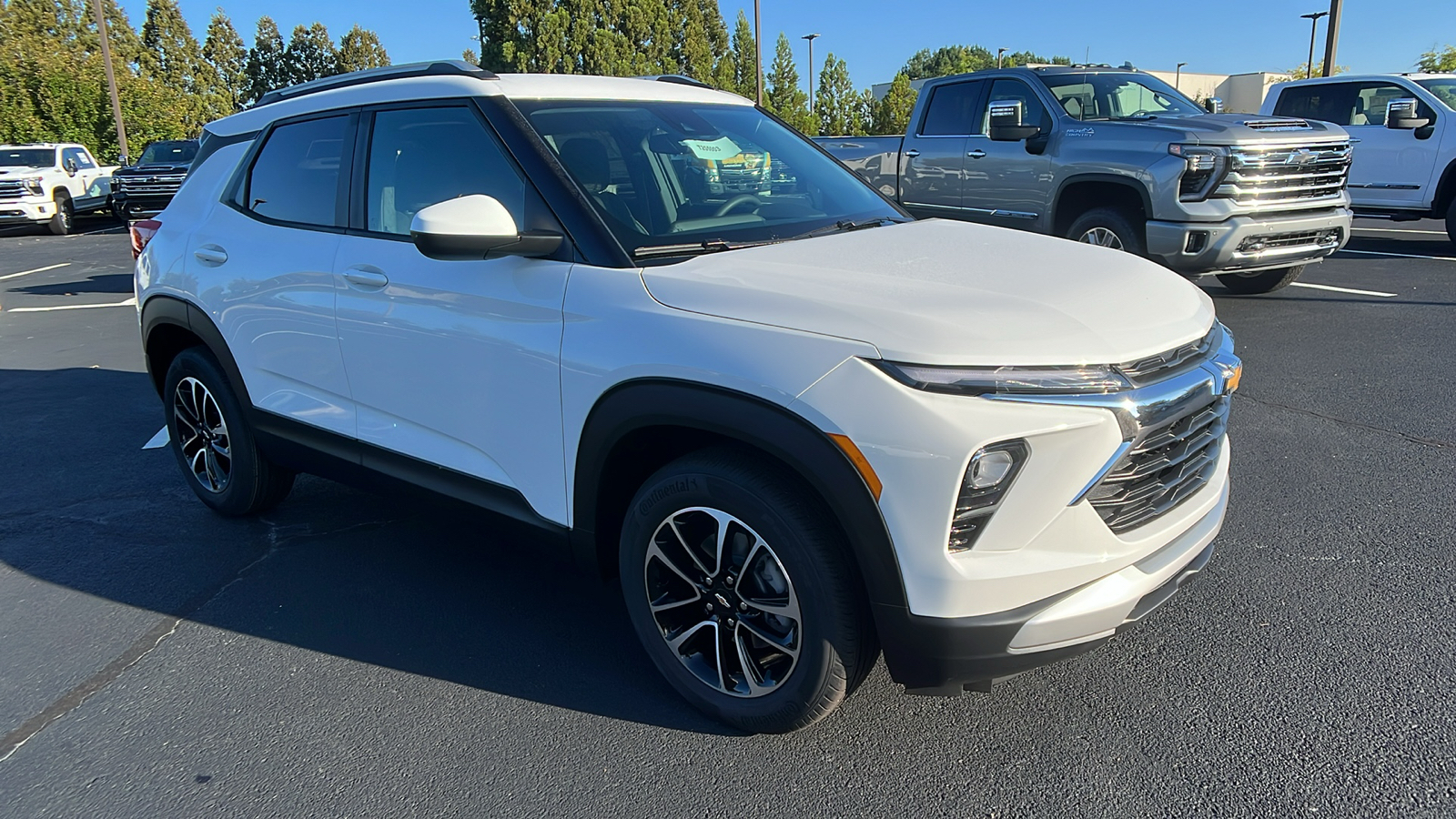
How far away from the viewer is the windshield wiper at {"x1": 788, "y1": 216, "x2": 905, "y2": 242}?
316 centimetres

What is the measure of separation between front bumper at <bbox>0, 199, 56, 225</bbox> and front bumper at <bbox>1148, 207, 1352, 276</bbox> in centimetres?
2150

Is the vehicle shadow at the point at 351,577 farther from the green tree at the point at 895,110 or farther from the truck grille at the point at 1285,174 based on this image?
the green tree at the point at 895,110

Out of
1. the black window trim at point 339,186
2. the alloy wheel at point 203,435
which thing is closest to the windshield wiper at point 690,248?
the black window trim at point 339,186

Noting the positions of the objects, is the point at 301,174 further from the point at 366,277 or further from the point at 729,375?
the point at 729,375

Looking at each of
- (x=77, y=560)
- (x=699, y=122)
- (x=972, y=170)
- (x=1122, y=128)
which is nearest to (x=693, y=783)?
(x=699, y=122)

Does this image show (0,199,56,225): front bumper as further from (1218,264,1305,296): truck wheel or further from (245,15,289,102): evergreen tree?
(245,15,289,102): evergreen tree

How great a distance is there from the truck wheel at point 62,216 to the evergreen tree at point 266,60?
39659mm

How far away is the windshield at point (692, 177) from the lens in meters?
2.99

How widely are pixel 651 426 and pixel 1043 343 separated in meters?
1.03

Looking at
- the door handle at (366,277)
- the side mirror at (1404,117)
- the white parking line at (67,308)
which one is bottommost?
the white parking line at (67,308)

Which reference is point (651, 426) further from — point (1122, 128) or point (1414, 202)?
point (1414, 202)

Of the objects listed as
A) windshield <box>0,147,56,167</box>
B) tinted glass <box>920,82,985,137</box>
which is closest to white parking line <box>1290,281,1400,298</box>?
tinted glass <box>920,82,985,137</box>

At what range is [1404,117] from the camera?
1108 centimetres

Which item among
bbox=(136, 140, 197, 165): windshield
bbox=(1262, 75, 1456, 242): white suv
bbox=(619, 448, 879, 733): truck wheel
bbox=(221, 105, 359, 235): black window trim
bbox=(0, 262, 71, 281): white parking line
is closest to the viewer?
bbox=(619, 448, 879, 733): truck wheel
